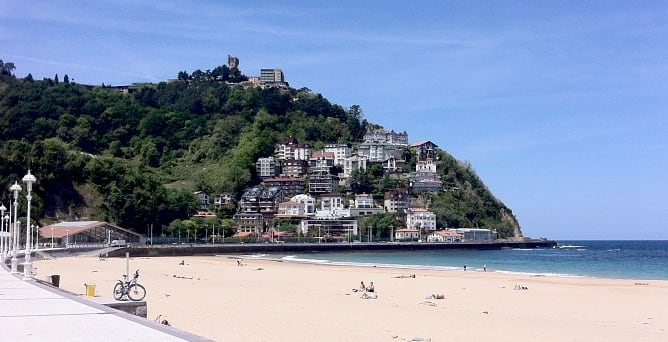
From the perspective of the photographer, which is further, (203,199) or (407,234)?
(203,199)

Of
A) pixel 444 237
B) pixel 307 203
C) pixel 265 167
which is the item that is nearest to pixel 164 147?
pixel 265 167

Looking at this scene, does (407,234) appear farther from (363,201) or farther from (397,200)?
(363,201)

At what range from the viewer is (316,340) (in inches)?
533

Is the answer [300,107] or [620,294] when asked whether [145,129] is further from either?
[620,294]

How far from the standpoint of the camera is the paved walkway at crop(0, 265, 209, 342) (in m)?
8.59

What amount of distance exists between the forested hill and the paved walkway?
7798 cm

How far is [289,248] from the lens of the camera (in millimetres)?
92375

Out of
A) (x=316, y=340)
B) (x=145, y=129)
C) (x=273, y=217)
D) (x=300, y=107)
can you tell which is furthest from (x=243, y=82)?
(x=316, y=340)

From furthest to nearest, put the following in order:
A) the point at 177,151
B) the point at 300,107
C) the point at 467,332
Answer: the point at 300,107 < the point at 177,151 < the point at 467,332

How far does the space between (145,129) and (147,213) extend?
4739cm

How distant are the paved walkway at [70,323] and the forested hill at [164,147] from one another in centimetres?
7798

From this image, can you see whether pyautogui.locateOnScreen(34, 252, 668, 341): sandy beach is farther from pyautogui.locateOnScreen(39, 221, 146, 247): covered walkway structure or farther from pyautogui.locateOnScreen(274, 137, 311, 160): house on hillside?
pyautogui.locateOnScreen(274, 137, 311, 160): house on hillside

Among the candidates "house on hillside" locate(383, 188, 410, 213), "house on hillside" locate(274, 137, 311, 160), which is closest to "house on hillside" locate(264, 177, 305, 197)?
"house on hillside" locate(274, 137, 311, 160)

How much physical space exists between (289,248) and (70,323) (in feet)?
272
